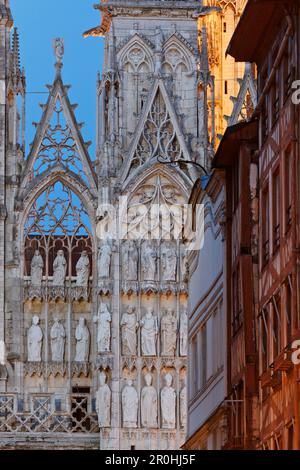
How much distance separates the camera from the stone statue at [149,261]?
48969mm

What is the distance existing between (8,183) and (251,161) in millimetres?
19995

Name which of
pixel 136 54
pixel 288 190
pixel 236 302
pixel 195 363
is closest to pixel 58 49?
pixel 136 54

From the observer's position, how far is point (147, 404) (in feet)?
159

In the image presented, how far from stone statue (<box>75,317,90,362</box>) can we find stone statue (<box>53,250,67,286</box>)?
115 cm

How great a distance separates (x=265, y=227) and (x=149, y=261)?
789 inches

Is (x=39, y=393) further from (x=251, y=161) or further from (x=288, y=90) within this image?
(x=288, y=90)

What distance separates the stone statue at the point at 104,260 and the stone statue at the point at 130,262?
0.43m

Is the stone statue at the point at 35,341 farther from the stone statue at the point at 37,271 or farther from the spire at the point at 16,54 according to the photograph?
the spire at the point at 16,54

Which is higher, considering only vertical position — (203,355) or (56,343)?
(56,343)

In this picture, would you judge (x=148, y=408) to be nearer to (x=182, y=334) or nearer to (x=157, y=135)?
(x=182, y=334)

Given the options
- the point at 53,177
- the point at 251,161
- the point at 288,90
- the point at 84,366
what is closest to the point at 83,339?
the point at 84,366

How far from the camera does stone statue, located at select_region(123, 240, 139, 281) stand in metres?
48.9
